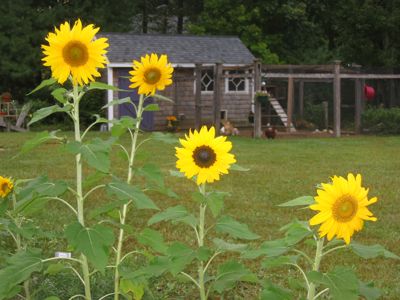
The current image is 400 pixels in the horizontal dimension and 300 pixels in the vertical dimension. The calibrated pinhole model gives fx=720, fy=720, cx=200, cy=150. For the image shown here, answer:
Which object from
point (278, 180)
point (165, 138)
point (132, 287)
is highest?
Answer: point (165, 138)

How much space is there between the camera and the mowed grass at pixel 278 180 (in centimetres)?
629

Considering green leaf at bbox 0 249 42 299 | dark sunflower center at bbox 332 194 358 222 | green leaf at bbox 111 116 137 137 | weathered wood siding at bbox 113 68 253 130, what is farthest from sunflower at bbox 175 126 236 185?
weathered wood siding at bbox 113 68 253 130

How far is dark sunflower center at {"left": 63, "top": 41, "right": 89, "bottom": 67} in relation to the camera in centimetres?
283

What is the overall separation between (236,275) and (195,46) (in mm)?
26148

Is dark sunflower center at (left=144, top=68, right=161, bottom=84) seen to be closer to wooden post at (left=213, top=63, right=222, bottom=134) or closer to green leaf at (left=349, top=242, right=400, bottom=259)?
green leaf at (left=349, top=242, right=400, bottom=259)

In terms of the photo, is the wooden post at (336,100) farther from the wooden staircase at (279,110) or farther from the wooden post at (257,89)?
the wooden post at (257,89)

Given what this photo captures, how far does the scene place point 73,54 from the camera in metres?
2.83

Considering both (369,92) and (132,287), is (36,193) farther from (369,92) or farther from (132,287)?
(369,92)

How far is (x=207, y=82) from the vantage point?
27.7 meters

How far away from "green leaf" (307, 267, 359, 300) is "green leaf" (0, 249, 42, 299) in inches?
43.0

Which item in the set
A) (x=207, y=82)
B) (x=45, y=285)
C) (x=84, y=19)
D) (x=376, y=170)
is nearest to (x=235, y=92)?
(x=207, y=82)

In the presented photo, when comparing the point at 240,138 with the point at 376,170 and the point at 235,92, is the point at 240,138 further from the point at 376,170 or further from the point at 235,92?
the point at 376,170

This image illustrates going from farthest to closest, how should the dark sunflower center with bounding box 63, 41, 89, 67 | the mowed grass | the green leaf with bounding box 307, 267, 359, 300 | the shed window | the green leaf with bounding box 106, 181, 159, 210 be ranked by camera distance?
the shed window → the mowed grass → the dark sunflower center with bounding box 63, 41, 89, 67 → the green leaf with bounding box 106, 181, 159, 210 → the green leaf with bounding box 307, 267, 359, 300

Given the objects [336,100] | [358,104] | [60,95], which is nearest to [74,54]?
[60,95]
